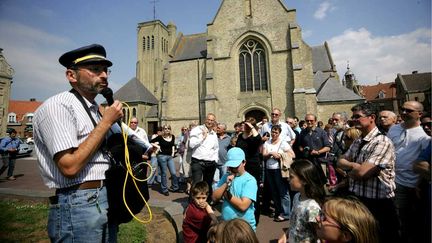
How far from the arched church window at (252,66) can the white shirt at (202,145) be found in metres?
16.9

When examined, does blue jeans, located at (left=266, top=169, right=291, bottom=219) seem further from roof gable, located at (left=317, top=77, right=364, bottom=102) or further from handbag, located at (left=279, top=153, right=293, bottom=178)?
roof gable, located at (left=317, top=77, right=364, bottom=102)

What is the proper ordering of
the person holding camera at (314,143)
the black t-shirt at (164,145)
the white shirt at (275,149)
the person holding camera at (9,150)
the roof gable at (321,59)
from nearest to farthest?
the white shirt at (275,149), the person holding camera at (314,143), the black t-shirt at (164,145), the person holding camera at (9,150), the roof gable at (321,59)

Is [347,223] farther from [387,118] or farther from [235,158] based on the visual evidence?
[387,118]

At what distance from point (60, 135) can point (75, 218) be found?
564 mm

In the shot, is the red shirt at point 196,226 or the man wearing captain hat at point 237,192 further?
the red shirt at point 196,226

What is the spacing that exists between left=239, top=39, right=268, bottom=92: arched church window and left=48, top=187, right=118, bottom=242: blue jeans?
68.1 ft

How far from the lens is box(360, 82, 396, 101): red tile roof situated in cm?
4556

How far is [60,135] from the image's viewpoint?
4.85ft

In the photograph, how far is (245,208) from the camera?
106 inches

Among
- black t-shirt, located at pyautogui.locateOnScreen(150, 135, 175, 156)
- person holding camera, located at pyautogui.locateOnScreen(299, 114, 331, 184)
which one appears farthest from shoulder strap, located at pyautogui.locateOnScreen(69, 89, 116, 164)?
black t-shirt, located at pyautogui.locateOnScreen(150, 135, 175, 156)

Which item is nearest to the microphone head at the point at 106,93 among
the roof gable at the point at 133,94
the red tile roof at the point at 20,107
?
the roof gable at the point at 133,94

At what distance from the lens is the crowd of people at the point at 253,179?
1.53 m

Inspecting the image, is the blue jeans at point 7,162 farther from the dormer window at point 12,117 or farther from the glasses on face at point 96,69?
the dormer window at point 12,117

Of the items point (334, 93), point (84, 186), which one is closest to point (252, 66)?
point (334, 93)
